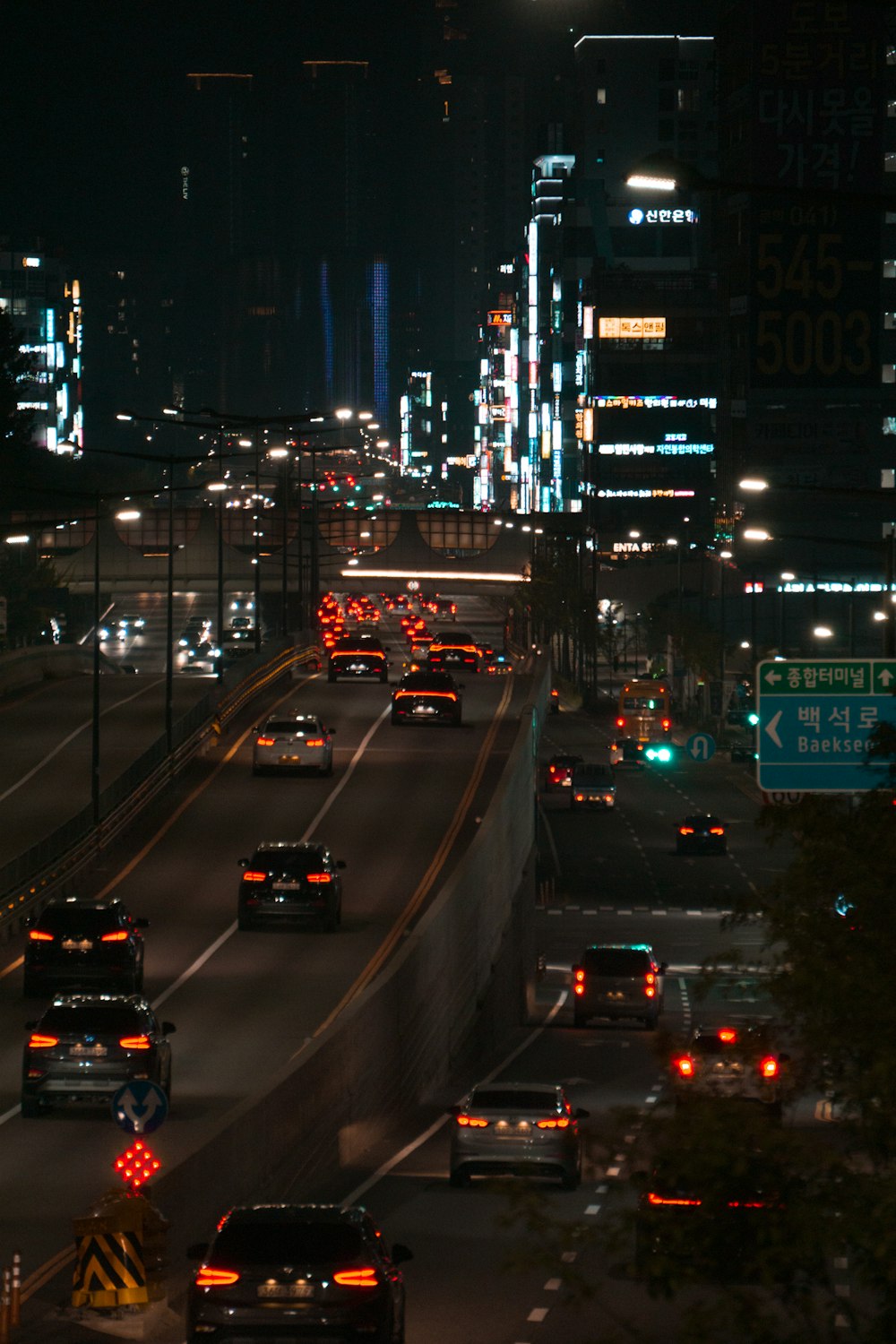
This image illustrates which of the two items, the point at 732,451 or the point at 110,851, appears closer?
the point at 110,851

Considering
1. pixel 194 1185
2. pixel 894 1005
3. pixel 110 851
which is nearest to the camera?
pixel 894 1005

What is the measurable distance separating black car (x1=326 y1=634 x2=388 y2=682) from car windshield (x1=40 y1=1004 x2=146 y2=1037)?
57459 mm

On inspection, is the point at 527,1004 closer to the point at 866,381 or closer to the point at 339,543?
the point at 866,381

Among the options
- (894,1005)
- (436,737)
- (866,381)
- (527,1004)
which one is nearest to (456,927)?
(527,1004)

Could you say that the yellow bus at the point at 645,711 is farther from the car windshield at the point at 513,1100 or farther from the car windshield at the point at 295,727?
the car windshield at the point at 513,1100

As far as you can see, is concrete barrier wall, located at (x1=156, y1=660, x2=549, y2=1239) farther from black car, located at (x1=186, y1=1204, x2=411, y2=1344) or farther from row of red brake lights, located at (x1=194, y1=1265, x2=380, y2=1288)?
row of red brake lights, located at (x1=194, y1=1265, x2=380, y2=1288)

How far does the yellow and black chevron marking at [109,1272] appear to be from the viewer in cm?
1836

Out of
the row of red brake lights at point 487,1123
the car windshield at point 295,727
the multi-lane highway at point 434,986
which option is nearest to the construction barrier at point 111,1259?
the multi-lane highway at point 434,986

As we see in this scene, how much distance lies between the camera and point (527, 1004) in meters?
61.8

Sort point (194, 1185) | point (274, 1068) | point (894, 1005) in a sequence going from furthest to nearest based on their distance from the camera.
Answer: point (274, 1068) → point (194, 1185) → point (894, 1005)

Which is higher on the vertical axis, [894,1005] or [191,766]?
[894,1005]

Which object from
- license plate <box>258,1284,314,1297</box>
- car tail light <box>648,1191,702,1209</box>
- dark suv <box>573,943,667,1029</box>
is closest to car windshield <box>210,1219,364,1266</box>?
license plate <box>258,1284,314,1297</box>

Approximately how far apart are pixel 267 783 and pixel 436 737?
9.97 metres

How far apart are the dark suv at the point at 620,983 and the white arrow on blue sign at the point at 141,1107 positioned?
106 feet
